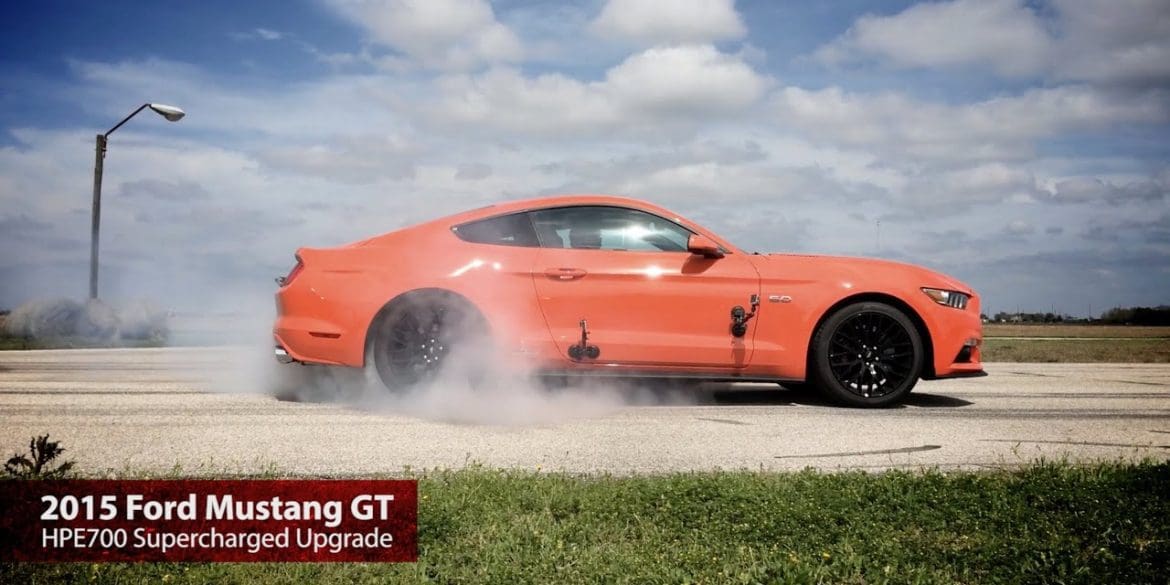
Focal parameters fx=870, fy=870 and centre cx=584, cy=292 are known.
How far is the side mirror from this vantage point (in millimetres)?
6328

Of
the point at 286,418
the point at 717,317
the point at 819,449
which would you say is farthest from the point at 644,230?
the point at 286,418

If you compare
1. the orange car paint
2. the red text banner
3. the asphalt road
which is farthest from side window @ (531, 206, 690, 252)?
the red text banner

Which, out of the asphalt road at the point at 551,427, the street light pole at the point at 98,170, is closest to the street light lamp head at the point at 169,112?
the street light pole at the point at 98,170

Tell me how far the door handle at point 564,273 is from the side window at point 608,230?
0.85ft

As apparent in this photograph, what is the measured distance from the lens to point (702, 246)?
250 inches

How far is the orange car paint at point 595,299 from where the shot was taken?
20.8 ft

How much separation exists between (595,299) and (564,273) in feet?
0.97

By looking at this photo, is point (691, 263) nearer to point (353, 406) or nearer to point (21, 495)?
point (353, 406)

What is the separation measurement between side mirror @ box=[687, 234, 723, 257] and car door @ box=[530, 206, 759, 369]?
7 cm

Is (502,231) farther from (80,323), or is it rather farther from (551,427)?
(80,323)

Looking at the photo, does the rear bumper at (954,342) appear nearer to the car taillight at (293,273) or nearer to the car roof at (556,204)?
the car roof at (556,204)

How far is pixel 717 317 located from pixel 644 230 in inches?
34.3

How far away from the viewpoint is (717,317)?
6.42m

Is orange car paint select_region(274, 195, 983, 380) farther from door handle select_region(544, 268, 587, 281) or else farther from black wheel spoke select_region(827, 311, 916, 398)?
black wheel spoke select_region(827, 311, 916, 398)
